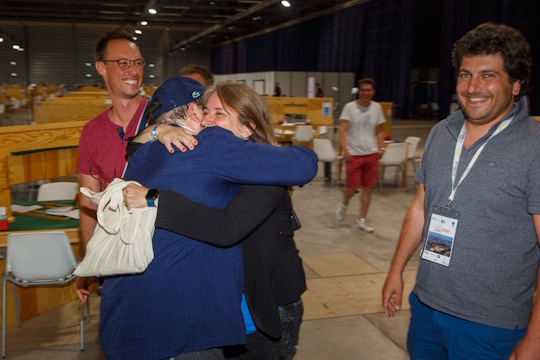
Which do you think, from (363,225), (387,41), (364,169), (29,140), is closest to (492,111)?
(29,140)

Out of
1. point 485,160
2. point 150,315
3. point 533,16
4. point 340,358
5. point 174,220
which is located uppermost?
point 533,16

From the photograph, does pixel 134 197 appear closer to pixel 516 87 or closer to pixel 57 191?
pixel 516 87

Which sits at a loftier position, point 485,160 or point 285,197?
point 485,160

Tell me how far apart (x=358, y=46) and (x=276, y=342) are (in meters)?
21.7

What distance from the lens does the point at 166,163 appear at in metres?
1.30

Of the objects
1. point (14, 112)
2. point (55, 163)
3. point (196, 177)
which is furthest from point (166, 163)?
point (14, 112)

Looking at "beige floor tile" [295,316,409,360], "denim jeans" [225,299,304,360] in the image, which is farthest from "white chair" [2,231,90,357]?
"denim jeans" [225,299,304,360]

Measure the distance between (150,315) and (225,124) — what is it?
54 centimetres

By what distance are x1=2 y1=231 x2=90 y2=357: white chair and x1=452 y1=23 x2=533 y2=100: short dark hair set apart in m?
2.56

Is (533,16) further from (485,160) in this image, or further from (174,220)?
(174,220)

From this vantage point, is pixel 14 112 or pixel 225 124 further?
pixel 14 112

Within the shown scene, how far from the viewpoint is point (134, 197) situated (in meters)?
1.23

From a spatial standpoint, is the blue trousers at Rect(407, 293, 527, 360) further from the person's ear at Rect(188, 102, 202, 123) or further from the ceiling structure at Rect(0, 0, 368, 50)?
the ceiling structure at Rect(0, 0, 368, 50)

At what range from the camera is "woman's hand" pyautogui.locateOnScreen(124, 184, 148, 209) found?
4.03ft
